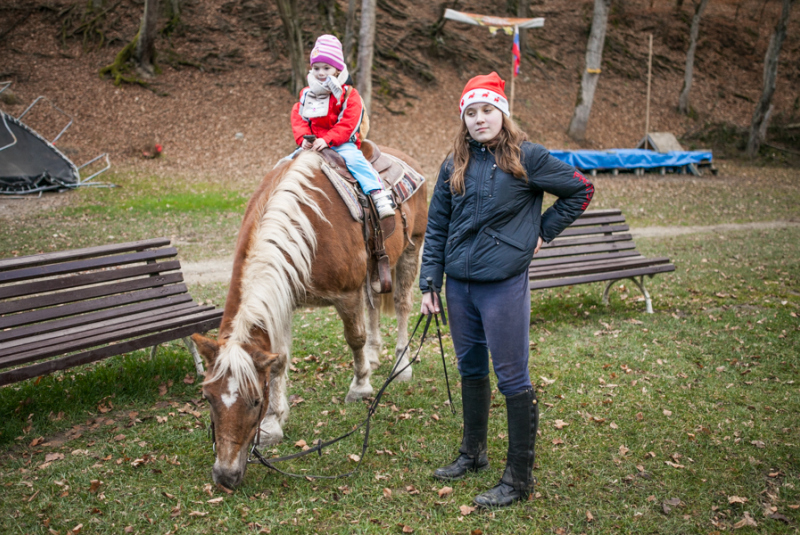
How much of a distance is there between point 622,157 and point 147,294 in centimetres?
1540

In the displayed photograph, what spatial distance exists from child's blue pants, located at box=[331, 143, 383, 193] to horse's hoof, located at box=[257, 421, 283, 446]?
1856 mm

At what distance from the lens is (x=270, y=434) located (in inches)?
154

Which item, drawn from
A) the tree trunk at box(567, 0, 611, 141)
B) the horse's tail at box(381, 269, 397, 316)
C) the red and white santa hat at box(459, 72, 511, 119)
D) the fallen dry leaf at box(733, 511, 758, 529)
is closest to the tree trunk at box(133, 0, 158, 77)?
the tree trunk at box(567, 0, 611, 141)

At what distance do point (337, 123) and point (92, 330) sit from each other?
8.12ft

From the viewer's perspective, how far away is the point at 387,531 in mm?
3043

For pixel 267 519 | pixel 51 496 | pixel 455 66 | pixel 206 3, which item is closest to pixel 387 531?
pixel 267 519

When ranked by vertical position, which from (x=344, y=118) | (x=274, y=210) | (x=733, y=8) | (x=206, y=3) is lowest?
(x=274, y=210)

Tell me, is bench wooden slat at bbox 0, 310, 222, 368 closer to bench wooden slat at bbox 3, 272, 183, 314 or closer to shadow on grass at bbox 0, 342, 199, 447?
bench wooden slat at bbox 3, 272, 183, 314

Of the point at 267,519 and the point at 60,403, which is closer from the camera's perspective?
the point at 267,519

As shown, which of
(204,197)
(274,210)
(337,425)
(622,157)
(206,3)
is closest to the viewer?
(274,210)

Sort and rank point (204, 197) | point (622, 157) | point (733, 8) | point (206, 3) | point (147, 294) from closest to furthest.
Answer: point (147, 294) → point (204, 197) → point (622, 157) → point (206, 3) → point (733, 8)

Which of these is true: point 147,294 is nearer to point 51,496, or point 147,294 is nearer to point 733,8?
point 51,496

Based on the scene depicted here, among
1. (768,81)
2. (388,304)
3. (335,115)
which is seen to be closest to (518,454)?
(388,304)

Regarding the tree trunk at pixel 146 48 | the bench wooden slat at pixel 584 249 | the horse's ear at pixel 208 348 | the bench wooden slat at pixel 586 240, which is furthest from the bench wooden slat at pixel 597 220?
the tree trunk at pixel 146 48
